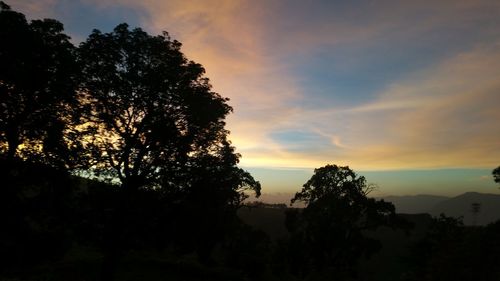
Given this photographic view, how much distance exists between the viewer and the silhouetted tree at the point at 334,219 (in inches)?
1822

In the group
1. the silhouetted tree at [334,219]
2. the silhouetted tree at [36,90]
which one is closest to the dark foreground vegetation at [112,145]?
the silhouetted tree at [36,90]

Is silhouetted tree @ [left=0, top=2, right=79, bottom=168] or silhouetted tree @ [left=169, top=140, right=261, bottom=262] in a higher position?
silhouetted tree @ [left=0, top=2, right=79, bottom=168]

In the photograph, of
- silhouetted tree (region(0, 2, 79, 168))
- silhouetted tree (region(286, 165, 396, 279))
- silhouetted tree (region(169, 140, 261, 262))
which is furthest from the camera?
silhouetted tree (region(286, 165, 396, 279))

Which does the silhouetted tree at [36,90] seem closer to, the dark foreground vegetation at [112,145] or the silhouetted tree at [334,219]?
the dark foreground vegetation at [112,145]

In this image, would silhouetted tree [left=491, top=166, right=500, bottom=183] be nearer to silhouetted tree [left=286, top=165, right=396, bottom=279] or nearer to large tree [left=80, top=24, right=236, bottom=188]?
silhouetted tree [left=286, top=165, right=396, bottom=279]

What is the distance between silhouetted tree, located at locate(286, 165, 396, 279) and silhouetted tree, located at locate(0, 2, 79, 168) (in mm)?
30847

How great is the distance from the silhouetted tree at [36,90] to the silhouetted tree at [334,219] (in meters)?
30.8

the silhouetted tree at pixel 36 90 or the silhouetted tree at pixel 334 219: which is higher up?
the silhouetted tree at pixel 36 90

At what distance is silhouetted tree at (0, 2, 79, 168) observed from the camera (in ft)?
78.1

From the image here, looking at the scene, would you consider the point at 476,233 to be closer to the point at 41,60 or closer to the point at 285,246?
the point at 285,246

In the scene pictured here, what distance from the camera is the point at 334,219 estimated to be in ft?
152

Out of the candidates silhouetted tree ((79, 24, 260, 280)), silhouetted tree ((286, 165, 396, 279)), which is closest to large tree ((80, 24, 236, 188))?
silhouetted tree ((79, 24, 260, 280))

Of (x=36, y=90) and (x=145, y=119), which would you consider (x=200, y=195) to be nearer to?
(x=145, y=119)

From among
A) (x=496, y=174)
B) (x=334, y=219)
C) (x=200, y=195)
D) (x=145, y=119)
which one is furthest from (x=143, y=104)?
(x=496, y=174)
